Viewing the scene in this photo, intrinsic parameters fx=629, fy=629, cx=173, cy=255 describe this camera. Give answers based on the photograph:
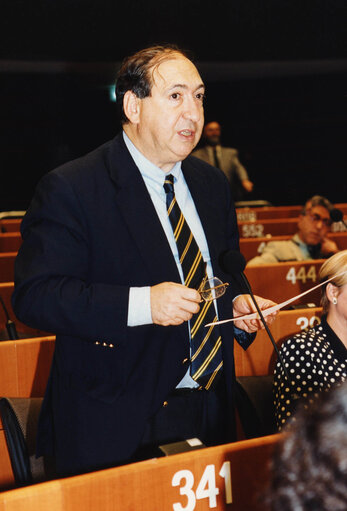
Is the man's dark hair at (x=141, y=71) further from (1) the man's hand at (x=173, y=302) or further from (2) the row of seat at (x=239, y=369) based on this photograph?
(2) the row of seat at (x=239, y=369)

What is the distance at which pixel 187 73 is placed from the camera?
5.26 ft

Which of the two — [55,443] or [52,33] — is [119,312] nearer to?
[55,443]

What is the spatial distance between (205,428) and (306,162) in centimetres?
1020

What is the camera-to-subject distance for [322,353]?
211 cm

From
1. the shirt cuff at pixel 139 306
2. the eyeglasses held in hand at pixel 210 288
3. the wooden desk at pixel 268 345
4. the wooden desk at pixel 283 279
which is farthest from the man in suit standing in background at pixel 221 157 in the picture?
the shirt cuff at pixel 139 306

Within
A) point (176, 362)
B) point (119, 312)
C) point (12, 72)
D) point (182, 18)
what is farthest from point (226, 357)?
point (12, 72)

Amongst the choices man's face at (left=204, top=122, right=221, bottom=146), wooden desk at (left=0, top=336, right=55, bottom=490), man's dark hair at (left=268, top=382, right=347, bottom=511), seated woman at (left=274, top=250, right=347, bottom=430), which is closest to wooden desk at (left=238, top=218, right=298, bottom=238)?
man's face at (left=204, top=122, right=221, bottom=146)

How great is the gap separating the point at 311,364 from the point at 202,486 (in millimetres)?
871

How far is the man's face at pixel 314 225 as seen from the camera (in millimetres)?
4805

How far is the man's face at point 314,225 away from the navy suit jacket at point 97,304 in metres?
3.41

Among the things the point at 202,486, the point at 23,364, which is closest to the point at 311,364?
the point at 202,486

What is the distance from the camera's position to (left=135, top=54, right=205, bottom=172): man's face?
1.57 m

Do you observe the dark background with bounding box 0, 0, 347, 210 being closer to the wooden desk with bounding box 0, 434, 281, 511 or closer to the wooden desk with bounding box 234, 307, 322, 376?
the wooden desk with bounding box 234, 307, 322, 376

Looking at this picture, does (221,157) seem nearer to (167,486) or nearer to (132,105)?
(132,105)
